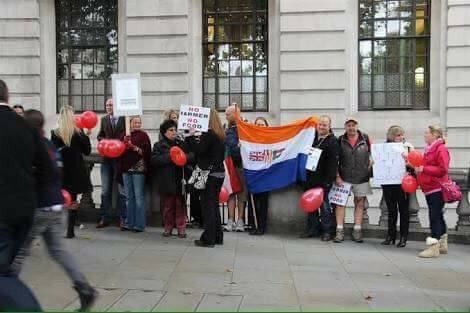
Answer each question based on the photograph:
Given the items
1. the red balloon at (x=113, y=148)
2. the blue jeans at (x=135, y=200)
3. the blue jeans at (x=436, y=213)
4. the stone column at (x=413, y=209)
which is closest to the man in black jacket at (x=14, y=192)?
the red balloon at (x=113, y=148)

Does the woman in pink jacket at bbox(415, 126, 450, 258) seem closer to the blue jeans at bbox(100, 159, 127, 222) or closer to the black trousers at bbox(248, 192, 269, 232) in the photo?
the black trousers at bbox(248, 192, 269, 232)

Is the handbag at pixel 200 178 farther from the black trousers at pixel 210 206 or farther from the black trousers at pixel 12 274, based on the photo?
the black trousers at pixel 12 274

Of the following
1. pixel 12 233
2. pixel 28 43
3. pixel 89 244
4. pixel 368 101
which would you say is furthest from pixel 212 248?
pixel 28 43

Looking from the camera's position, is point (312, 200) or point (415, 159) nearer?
point (415, 159)

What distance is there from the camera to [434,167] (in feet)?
27.3

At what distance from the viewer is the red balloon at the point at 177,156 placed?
8.86 metres

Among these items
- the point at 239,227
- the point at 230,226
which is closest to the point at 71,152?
the point at 230,226

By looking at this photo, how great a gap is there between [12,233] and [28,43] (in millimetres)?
13490

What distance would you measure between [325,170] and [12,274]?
5.84 meters

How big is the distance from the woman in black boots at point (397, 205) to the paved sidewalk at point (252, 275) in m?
0.28

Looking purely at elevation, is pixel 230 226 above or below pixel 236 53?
below

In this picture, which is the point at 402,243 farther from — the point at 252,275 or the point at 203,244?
the point at 252,275

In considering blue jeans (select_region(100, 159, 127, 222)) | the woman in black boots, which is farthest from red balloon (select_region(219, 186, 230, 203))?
the woman in black boots

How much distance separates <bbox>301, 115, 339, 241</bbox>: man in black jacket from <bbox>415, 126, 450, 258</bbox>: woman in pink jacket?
1.29 meters
